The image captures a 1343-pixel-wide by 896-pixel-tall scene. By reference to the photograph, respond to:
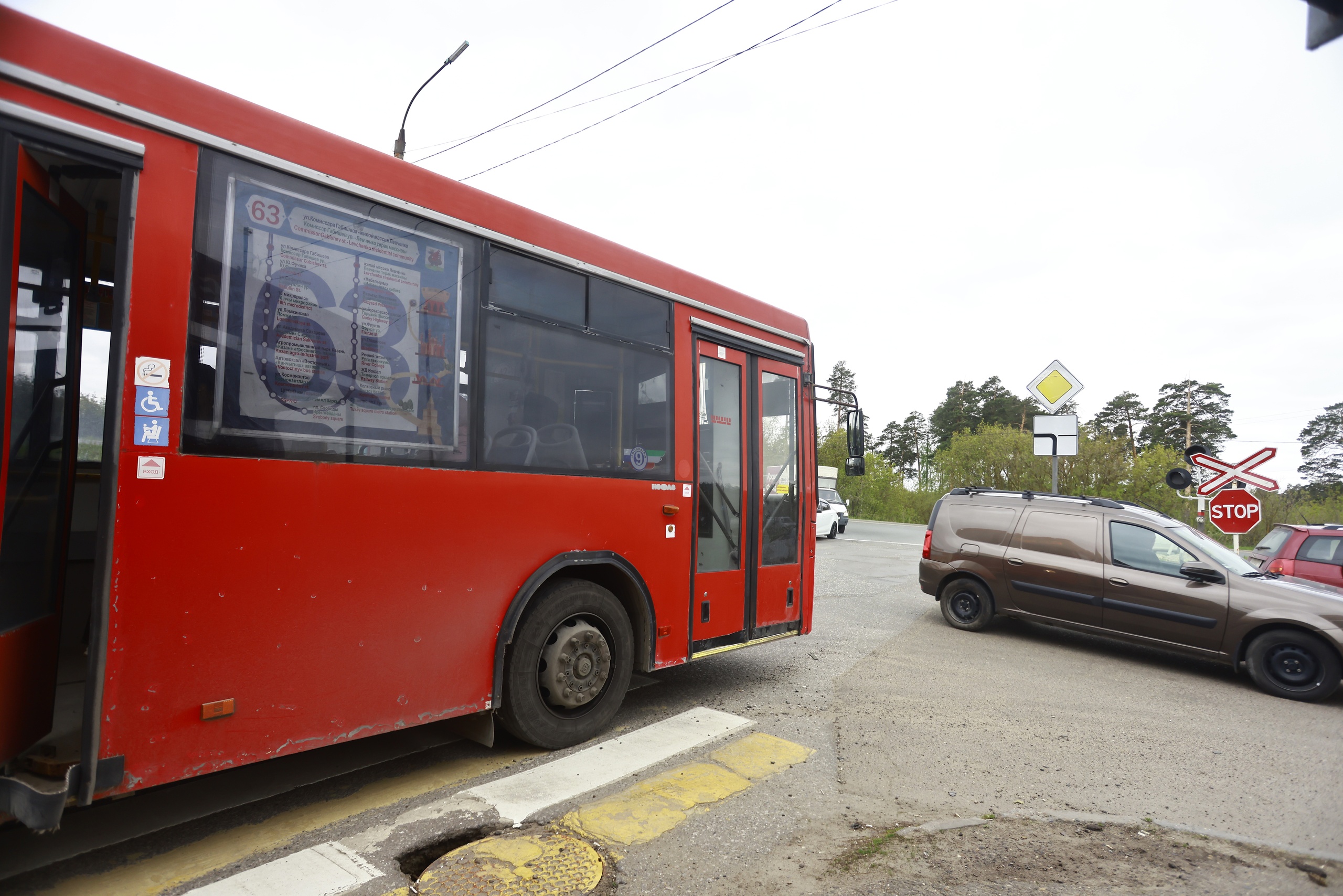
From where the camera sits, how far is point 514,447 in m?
4.04

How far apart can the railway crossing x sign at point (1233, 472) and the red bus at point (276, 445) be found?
12.3m

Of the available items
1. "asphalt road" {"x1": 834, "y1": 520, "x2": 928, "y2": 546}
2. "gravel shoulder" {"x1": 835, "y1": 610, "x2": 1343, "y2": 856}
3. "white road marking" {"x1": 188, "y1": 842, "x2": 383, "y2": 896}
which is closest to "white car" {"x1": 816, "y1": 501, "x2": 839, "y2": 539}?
"asphalt road" {"x1": 834, "y1": 520, "x2": 928, "y2": 546}

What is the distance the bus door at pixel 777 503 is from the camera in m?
6.04

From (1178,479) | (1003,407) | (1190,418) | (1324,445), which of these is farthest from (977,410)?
(1178,479)

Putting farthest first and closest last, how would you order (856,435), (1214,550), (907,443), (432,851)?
(907,443) < (1214,550) < (856,435) < (432,851)

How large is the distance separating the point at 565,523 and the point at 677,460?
46.3 inches

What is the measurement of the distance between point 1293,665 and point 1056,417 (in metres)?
4.61

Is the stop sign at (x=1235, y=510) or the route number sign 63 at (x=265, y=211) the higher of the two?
the route number sign 63 at (x=265, y=211)

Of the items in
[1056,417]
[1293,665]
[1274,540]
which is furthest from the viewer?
[1056,417]

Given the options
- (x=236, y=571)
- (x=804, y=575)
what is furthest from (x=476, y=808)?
(x=804, y=575)

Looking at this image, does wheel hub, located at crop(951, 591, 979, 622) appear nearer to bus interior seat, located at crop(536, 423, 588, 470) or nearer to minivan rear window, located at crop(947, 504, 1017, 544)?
minivan rear window, located at crop(947, 504, 1017, 544)

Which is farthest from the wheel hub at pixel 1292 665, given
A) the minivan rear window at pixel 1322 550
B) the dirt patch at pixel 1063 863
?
the dirt patch at pixel 1063 863

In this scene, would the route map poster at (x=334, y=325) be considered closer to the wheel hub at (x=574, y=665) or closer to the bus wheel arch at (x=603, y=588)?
the bus wheel arch at (x=603, y=588)

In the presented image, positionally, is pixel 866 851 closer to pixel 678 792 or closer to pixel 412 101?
pixel 678 792
